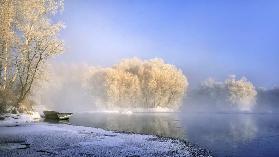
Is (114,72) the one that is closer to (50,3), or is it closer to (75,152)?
(50,3)

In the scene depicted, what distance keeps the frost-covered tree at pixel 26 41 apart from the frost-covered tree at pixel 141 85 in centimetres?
8159

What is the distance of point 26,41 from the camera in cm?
5331

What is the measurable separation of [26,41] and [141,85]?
93787mm

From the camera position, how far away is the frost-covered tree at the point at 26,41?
171 feet

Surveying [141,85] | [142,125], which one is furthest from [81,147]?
[141,85]

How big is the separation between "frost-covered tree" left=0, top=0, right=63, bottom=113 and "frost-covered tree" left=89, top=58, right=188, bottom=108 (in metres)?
81.6

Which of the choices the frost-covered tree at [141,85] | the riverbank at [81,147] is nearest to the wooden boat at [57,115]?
the riverbank at [81,147]

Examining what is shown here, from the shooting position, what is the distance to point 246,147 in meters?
32.1

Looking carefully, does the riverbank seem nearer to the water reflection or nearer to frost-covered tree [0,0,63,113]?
the water reflection

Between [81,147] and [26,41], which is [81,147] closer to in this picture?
[81,147]

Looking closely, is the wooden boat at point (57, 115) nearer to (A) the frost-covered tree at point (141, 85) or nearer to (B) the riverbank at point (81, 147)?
(B) the riverbank at point (81, 147)

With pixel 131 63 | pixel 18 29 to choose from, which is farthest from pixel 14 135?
pixel 131 63

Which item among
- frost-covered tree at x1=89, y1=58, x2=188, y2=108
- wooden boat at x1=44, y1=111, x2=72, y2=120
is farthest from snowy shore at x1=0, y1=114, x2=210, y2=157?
frost-covered tree at x1=89, y1=58, x2=188, y2=108

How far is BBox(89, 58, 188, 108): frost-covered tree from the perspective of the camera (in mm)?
139125
